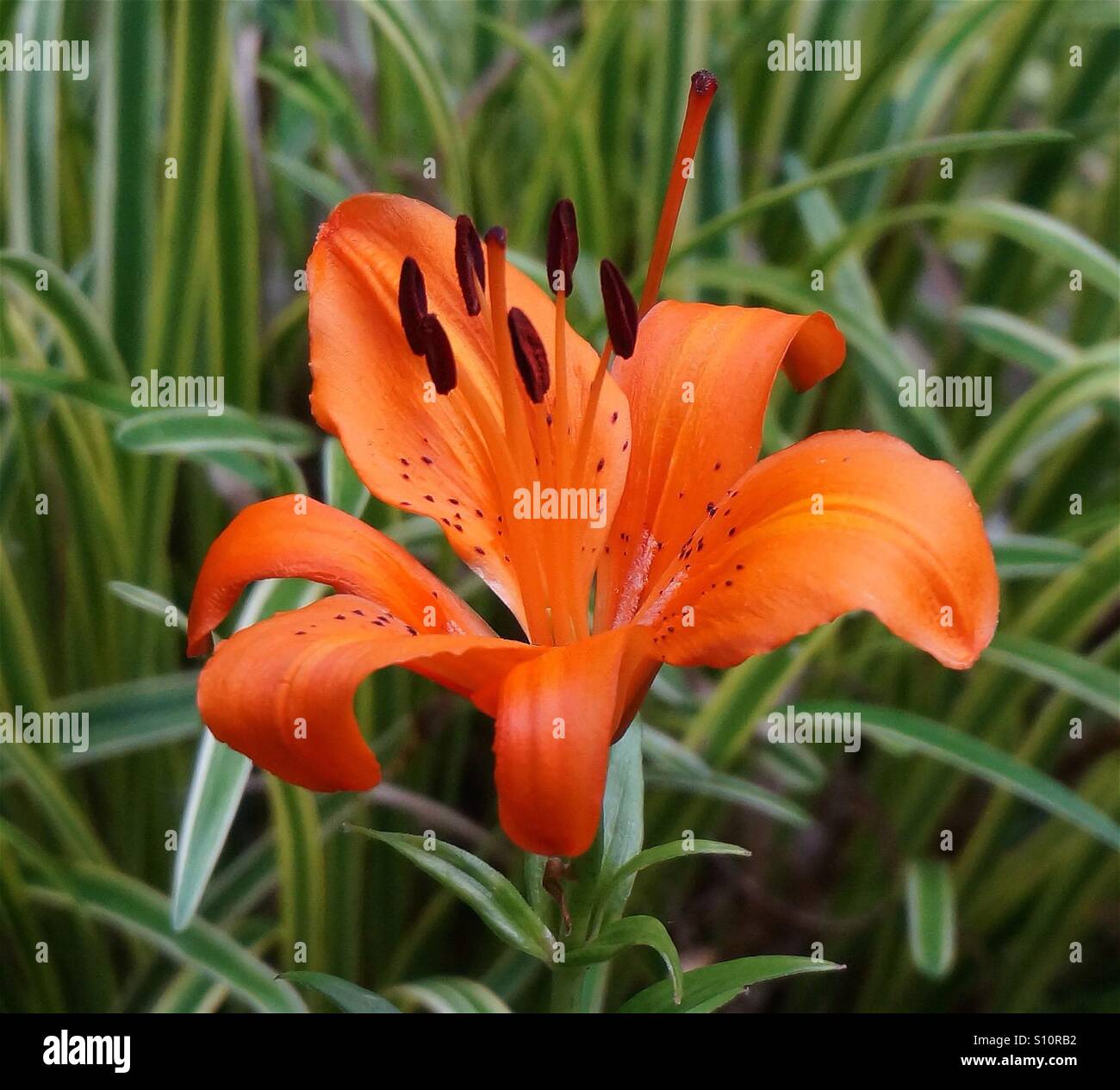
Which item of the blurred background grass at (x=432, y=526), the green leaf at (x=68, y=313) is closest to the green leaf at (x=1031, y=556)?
the blurred background grass at (x=432, y=526)

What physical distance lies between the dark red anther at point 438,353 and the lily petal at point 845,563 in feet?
0.35

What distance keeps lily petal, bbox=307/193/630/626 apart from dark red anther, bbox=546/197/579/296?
0.02 meters

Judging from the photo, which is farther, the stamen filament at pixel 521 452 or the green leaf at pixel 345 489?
the green leaf at pixel 345 489

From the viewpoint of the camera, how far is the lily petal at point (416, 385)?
0.45 meters

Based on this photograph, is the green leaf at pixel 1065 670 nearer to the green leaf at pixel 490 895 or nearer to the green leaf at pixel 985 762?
the green leaf at pixel 985 762

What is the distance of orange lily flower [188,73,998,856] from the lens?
35 cm

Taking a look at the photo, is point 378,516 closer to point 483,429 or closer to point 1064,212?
point 483,429

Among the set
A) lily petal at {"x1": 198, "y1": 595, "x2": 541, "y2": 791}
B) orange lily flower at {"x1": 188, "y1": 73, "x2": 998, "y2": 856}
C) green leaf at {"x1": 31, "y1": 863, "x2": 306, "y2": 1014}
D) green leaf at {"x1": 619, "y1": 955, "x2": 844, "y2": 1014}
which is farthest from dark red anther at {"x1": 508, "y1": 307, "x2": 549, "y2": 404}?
green leaf at {"x1": 31, "y1": 863, "x2": 306, "y2": 1014}

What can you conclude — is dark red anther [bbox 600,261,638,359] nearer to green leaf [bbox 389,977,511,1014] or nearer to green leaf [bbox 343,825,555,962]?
green leaf [bbox 343,825,555,962]

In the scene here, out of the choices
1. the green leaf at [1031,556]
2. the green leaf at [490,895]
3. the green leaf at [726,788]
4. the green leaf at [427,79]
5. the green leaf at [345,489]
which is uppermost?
the green leaf at [427,79]

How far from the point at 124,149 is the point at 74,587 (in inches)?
9.6

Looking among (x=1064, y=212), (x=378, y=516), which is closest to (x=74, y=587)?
(x=378, y=516)

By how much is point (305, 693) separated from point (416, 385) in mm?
164
